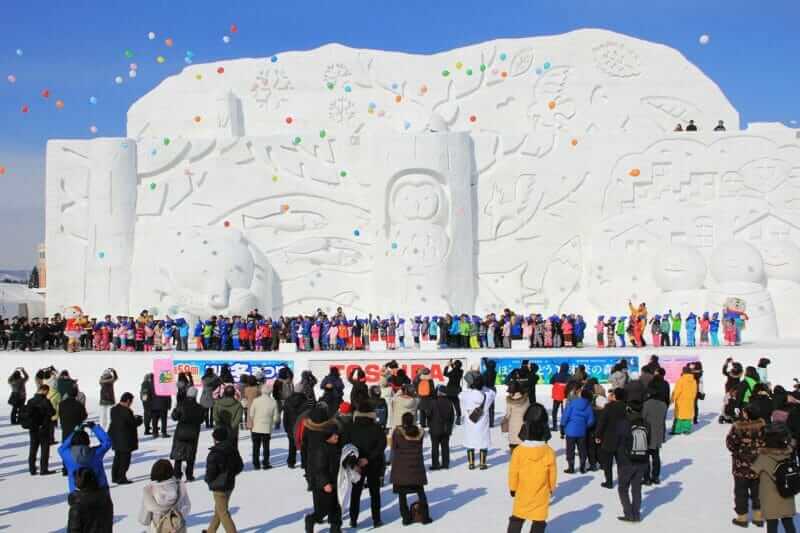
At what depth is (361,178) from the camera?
27078 mm

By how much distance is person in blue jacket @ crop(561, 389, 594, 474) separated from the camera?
10047mm

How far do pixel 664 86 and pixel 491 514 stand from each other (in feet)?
79.3

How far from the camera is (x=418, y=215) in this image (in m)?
25.8

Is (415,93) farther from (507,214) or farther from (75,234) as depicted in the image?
(75,234)

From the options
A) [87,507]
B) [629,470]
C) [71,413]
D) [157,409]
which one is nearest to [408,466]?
[629,470]

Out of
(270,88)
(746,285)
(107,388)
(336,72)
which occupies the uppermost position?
(336,72)

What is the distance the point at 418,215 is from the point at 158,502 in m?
20.1

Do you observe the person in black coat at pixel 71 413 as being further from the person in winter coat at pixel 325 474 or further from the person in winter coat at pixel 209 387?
the person in winter coat at pixel 325 474

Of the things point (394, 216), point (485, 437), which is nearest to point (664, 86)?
point (394, 216)

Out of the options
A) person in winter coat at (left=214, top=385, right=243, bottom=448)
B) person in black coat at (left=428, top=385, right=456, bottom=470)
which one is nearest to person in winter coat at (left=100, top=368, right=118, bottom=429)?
person in winter coat at (left=214, top=385, right=243, bottom=448)

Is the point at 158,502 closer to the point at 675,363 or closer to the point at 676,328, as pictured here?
the point at 675,363

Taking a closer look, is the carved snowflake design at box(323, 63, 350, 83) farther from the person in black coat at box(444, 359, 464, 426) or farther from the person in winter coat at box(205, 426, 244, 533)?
the person in winter coat at box(205, 426, 244, 533)

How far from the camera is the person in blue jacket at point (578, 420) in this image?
33.0 feet

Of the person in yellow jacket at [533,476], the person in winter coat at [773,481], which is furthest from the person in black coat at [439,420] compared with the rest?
the person in winter coat at [773,481]
